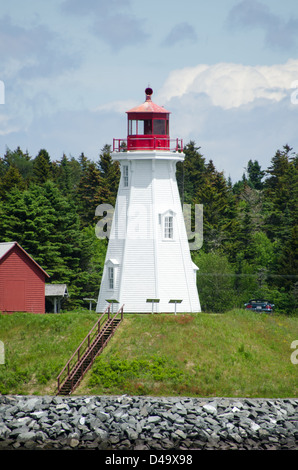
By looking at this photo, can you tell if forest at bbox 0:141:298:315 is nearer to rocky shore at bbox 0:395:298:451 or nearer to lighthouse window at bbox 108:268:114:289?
lighthouse window at bbox 108:268:114:289

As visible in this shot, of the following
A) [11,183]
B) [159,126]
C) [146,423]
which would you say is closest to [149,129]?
[159,126]

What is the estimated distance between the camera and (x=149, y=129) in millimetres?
46125

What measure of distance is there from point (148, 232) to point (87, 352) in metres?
7.43

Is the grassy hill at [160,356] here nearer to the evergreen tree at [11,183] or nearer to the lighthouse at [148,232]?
the lighthouse at [148,232]

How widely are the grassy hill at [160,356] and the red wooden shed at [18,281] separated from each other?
83.4 inches

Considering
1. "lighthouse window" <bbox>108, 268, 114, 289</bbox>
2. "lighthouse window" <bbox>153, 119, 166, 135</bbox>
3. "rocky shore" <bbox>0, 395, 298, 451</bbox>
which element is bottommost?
"rocky shore" <bbox>0, 395, 298, 451</bbox>

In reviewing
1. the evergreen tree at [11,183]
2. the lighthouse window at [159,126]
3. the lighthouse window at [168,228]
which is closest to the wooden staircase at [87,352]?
the lighthouse window at [168,228]

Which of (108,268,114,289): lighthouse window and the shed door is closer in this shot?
(108,268,114,289): lighthouse window

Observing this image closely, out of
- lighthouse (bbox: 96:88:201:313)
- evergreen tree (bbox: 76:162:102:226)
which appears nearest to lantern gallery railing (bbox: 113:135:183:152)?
lighthouse (bbox: 96:88:201:313)

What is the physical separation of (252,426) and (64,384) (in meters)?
8.39

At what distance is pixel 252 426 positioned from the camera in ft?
119

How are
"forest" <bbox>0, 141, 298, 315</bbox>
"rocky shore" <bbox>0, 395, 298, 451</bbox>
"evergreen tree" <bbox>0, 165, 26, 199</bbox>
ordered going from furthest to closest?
"evergreen tree" <bbox>0, 165, 26, 199</bbox>, "forest" <bbox>0, 141, 298, 315</bbox>, "rocky shore" <bbox>0, 395, 298, 451</bbox>

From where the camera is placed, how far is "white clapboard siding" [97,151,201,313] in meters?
45.3

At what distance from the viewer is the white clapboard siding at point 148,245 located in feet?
149
